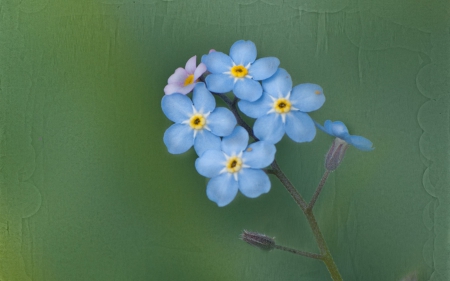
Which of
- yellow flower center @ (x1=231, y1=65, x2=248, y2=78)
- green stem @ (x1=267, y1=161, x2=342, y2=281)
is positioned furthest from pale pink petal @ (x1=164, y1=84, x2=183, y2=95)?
green stem @ (x1=267, y1=161, x2=342, y2=281)

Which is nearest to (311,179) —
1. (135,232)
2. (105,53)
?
(135,232)

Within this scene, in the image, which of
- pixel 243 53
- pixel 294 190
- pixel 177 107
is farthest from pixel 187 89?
pixel 294 190

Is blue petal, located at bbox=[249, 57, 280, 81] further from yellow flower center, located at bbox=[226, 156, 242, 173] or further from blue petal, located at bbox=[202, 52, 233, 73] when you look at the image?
yellow flower center, located at bbox=[226, 156, 242, 173]

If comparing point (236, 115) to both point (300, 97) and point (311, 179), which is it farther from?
point (311, 179)

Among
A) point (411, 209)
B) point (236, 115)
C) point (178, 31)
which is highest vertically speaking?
point (178, 31)

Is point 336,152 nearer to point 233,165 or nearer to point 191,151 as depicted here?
point 233,165

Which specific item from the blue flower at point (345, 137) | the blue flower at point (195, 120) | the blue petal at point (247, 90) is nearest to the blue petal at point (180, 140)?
the blue flower at point (195, 120)

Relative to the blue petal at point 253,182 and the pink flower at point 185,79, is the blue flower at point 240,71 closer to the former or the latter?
the pink flower at point 185,79
